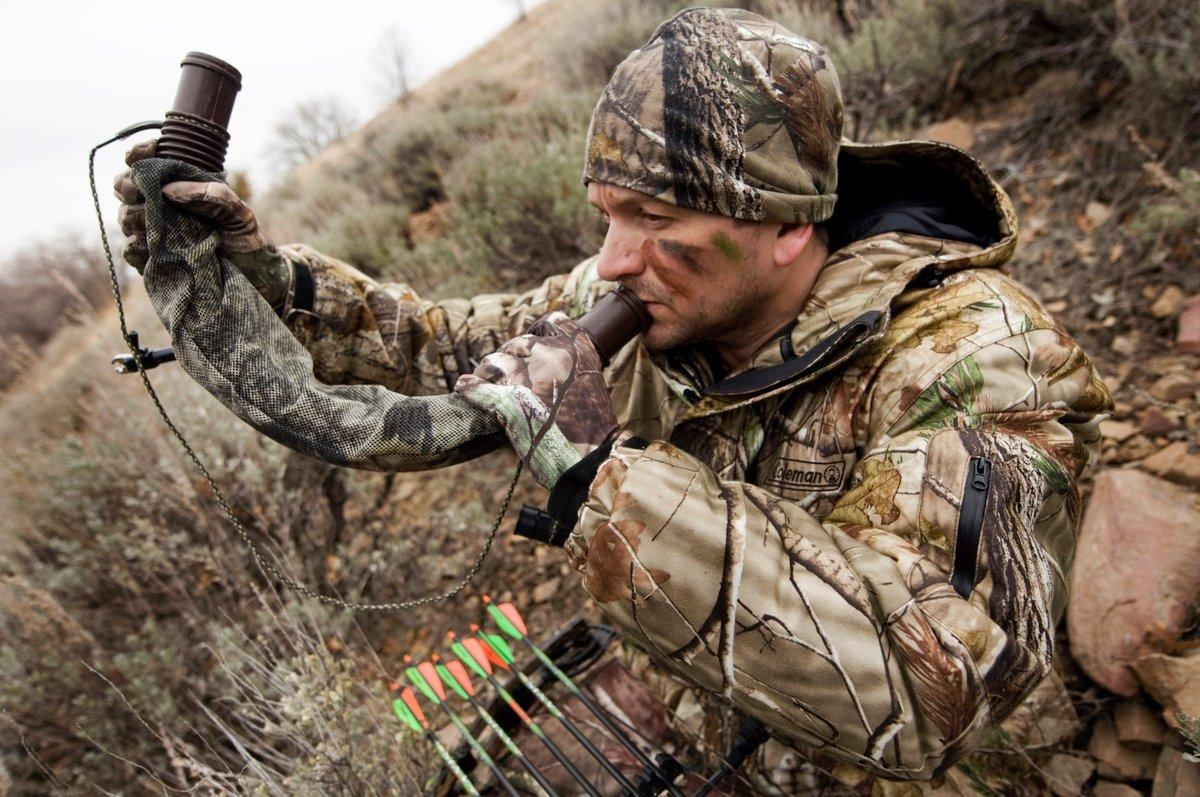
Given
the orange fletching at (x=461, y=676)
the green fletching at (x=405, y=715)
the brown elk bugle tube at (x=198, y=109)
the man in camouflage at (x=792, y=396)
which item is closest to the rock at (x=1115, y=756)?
the man in camouflage at (x=792, y=396)

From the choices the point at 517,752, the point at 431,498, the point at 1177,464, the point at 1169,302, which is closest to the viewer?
the point at 517,752

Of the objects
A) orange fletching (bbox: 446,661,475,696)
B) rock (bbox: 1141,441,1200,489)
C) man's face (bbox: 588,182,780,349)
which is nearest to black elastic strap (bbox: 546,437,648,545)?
man's face (bbox: 588,182,780,349)

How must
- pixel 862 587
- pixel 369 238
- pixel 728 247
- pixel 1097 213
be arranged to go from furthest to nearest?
pixel 369 238
pixel 1097 213
pixel 728 247
pixel 862 587

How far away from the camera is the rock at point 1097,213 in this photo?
11.2ft

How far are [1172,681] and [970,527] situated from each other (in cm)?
118

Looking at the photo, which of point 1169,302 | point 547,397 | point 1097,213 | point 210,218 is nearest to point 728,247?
point 547,397

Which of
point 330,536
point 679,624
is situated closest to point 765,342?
point 679,624

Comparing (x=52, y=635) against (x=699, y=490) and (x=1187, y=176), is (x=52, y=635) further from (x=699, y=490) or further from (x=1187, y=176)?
(x=1187, y=176)

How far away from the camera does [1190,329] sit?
277 centimetres

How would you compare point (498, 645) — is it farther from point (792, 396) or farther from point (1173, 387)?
point (1173, 387)

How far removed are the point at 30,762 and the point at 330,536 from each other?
1.48 metres

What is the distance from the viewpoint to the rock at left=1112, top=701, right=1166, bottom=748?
197cm

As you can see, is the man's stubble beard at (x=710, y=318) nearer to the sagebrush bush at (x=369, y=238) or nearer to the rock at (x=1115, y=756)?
the rock at (x=1115, y=756)

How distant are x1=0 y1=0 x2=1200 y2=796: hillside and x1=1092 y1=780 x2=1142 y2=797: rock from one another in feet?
0.09
